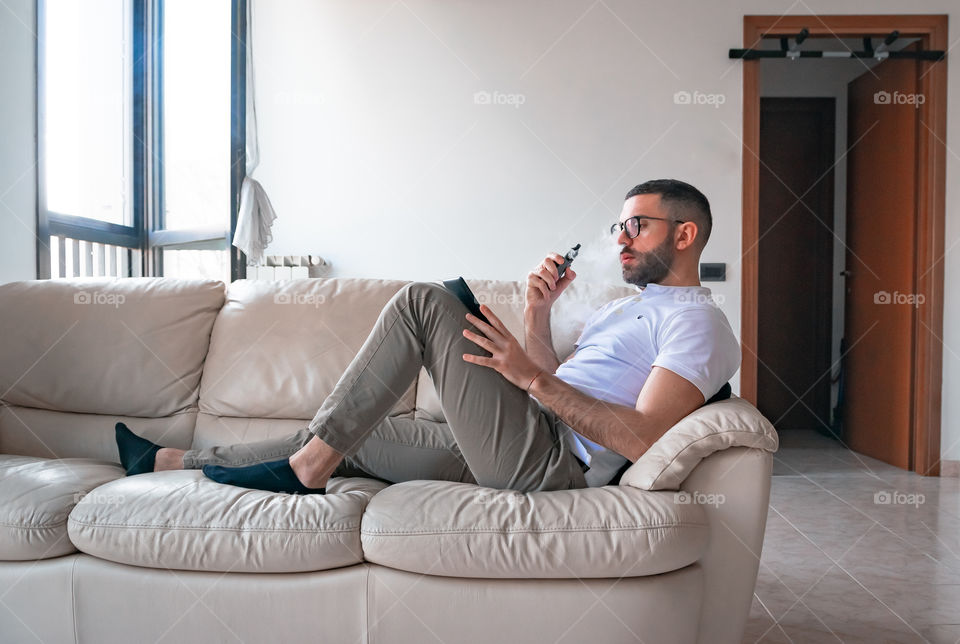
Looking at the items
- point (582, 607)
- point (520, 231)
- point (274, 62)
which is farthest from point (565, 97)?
point (582, 607)

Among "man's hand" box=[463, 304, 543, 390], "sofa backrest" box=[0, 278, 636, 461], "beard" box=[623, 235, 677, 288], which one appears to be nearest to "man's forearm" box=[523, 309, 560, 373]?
"sofa backrest" box=[0, 278, 636, 461]

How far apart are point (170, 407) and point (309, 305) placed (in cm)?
51

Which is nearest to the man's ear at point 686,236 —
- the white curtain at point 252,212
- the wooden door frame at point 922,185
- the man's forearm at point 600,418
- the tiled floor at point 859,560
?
the man's forearm at point 600,418

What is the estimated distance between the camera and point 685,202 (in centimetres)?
183

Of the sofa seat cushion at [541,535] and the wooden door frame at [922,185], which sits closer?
the sofa seat cushion at [541,535]

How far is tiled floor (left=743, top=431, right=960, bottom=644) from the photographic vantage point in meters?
1.82

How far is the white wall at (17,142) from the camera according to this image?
2.78 meters

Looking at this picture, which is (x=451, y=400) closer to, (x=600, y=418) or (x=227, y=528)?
(x=600, y=418)

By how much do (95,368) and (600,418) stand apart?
154 cm

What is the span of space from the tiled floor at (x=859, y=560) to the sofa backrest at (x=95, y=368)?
1.74 metres

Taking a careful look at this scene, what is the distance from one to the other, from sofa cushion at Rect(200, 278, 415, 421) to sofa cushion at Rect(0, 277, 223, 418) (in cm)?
8

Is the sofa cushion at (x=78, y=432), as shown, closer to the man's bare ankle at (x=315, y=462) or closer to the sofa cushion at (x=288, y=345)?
the sofa cushion at (x=288, y=345)

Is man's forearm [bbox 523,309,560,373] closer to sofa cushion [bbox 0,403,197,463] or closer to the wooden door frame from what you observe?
sofa cushion [bbox 0,403,197,463]

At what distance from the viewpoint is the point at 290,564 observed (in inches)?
56.4
